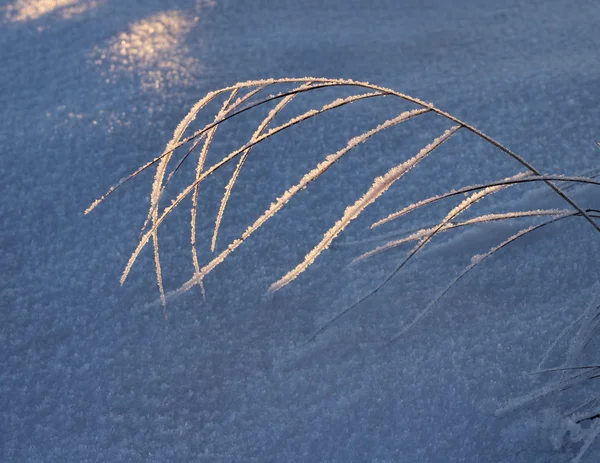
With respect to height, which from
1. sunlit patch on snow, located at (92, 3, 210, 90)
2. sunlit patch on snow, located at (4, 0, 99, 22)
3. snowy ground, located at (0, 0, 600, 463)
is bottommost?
snowy ground, located at (0, 0, 600, 463)

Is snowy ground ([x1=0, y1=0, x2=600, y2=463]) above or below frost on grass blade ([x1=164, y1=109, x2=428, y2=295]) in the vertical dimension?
below

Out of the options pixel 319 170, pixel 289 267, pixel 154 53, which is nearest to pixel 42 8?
pixel 154 53

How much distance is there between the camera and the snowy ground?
753mm

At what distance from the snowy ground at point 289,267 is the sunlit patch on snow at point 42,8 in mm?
124

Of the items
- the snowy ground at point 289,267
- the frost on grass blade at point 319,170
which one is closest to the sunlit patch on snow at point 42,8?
the snowy ground at point 289,267

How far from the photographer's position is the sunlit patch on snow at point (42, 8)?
5.01ft

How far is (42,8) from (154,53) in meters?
0.39

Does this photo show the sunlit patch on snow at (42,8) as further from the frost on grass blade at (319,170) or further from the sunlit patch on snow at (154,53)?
the frost on grass blade at (319,170)

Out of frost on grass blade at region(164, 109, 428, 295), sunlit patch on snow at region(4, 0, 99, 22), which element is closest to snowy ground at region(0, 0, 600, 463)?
sunlit patch on snow at region(4, 0, 99, 22)

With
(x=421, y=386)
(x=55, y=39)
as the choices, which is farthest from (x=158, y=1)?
(x=421, y=386)

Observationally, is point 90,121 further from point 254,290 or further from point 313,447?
point 313,447

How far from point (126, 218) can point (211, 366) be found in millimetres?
301

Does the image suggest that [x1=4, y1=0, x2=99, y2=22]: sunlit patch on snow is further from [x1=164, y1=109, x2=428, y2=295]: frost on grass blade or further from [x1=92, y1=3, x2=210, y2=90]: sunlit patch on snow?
[x1=164, y1=109, x2=428, y2=295]: frost on grass blade

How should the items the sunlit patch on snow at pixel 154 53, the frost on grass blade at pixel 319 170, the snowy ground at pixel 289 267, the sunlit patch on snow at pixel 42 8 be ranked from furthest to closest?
1. the sunlit patch on snow at pixel 42 8
2. the sunlit patch on snow at pixel 154 53
3. the snowy ground at pixel 289 267
4. the frost on grass blade at pixel 319 170
